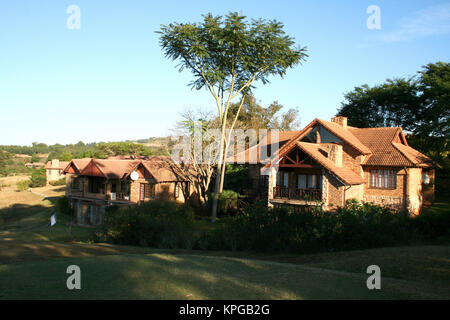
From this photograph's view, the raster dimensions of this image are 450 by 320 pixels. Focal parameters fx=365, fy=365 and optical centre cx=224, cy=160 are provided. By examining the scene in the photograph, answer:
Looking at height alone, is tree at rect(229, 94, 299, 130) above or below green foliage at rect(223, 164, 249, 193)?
above

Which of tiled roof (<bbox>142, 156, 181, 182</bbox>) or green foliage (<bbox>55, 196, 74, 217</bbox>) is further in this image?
green foliage (<bbox>55, 196, 74, 217</bbox>)

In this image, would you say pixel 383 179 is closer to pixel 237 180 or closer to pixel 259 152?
pixel 259 152

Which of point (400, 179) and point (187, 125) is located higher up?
point (187, 125)

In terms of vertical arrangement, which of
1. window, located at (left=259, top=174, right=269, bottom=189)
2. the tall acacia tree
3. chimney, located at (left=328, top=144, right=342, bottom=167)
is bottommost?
window, located at (left=259, top=174, right=269, bottom=189)

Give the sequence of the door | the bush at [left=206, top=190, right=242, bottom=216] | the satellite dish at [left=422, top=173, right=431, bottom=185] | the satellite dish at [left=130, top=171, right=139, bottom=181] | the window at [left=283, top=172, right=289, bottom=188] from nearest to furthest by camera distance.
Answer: the satellite dish at [left=422, top=173, right=431, bottom=185]
the window at [left=283, top=172, right=289, bottom=188]
the bush at [left=206, top=190, right=242, bottom=216]
the satellite dish at [left=130, top=171, right=139, bottom=181]
the door

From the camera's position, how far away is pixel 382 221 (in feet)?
57.5

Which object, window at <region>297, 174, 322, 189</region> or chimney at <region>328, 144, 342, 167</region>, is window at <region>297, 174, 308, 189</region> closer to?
window at <region>297, 174, 322, 189</region>

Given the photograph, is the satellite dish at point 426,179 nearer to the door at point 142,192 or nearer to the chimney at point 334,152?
the chimney at point 334,152

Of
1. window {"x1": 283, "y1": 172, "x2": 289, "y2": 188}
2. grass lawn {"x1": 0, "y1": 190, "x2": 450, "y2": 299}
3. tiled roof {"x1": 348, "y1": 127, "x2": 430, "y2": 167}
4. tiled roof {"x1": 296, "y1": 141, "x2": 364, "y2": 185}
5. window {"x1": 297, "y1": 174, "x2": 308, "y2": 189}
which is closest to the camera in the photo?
grass lawn {"x1": 0, "y1": 190, "x2": 450, "y2": 299}

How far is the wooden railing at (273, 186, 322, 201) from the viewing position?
995 inches

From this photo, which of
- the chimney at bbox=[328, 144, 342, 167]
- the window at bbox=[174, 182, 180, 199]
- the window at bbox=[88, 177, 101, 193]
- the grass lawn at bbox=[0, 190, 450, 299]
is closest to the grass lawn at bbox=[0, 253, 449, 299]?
the grass lawn at bbox=[0, 190, 450, 299]

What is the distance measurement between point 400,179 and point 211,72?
1542 cm
